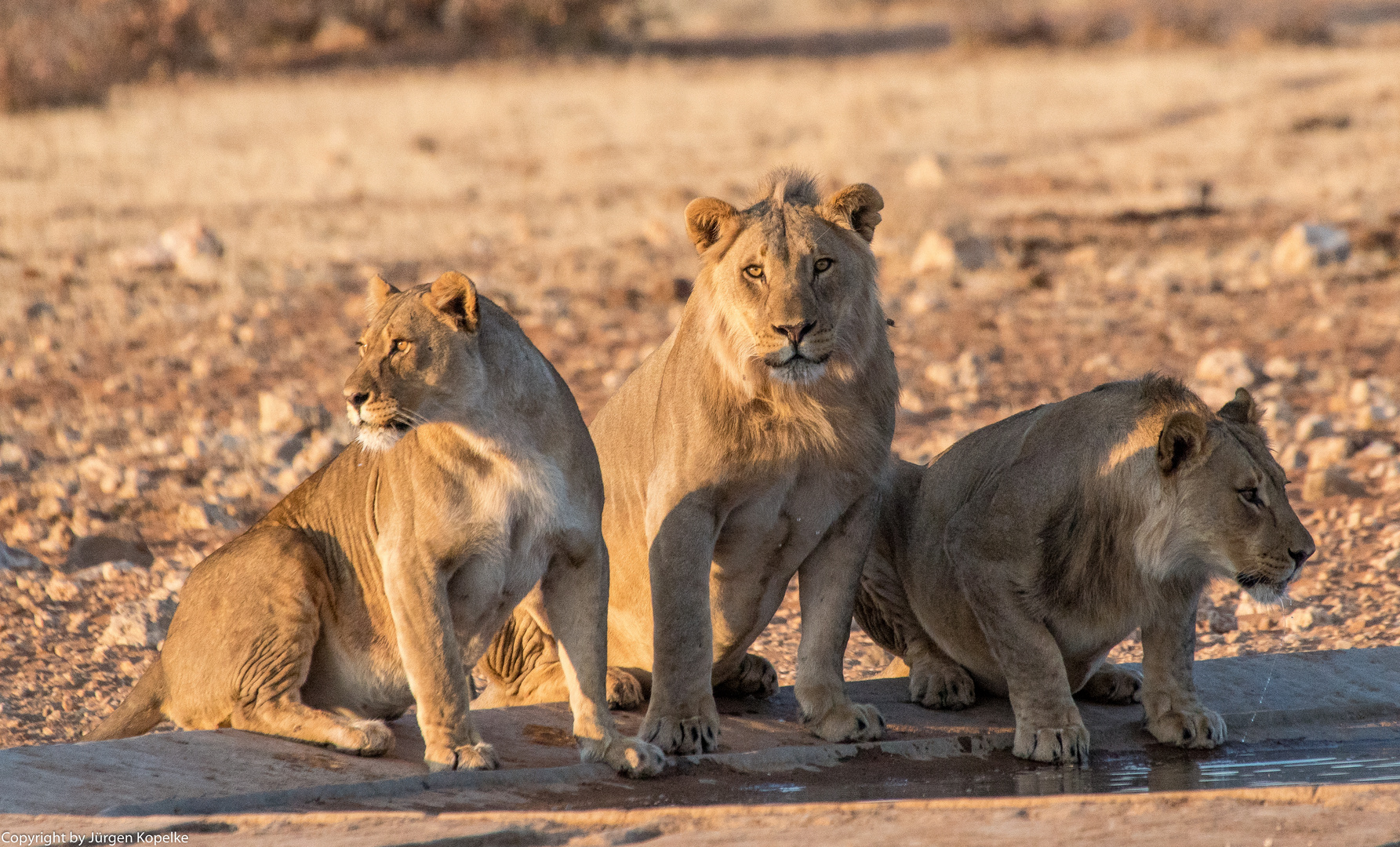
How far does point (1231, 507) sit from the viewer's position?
442 cm

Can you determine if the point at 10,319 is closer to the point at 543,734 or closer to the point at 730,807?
the point at 543,734

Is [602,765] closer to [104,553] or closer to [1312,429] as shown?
[104,553]

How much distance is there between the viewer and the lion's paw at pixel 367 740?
423cm

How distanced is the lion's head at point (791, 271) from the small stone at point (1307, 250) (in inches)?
275

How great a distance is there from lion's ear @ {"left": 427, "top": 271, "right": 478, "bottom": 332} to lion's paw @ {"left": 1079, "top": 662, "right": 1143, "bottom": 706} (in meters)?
2.10

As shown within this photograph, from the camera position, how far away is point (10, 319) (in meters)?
10.1

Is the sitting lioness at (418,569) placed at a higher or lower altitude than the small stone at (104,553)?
lower

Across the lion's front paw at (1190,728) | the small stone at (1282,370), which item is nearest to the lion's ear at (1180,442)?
the lion's front paw at (1190,728)

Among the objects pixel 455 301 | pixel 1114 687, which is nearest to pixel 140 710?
pixel 455 301

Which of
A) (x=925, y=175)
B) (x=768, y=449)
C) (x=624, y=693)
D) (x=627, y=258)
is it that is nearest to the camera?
(x=768, y=449)

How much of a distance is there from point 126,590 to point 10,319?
4.15 meters

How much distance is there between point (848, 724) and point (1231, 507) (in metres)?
1.12

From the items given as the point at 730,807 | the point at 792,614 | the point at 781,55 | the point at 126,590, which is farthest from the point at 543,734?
the point at 781,55

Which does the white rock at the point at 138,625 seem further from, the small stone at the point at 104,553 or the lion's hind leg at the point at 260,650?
the lion's hind leg at the point at 260,650
